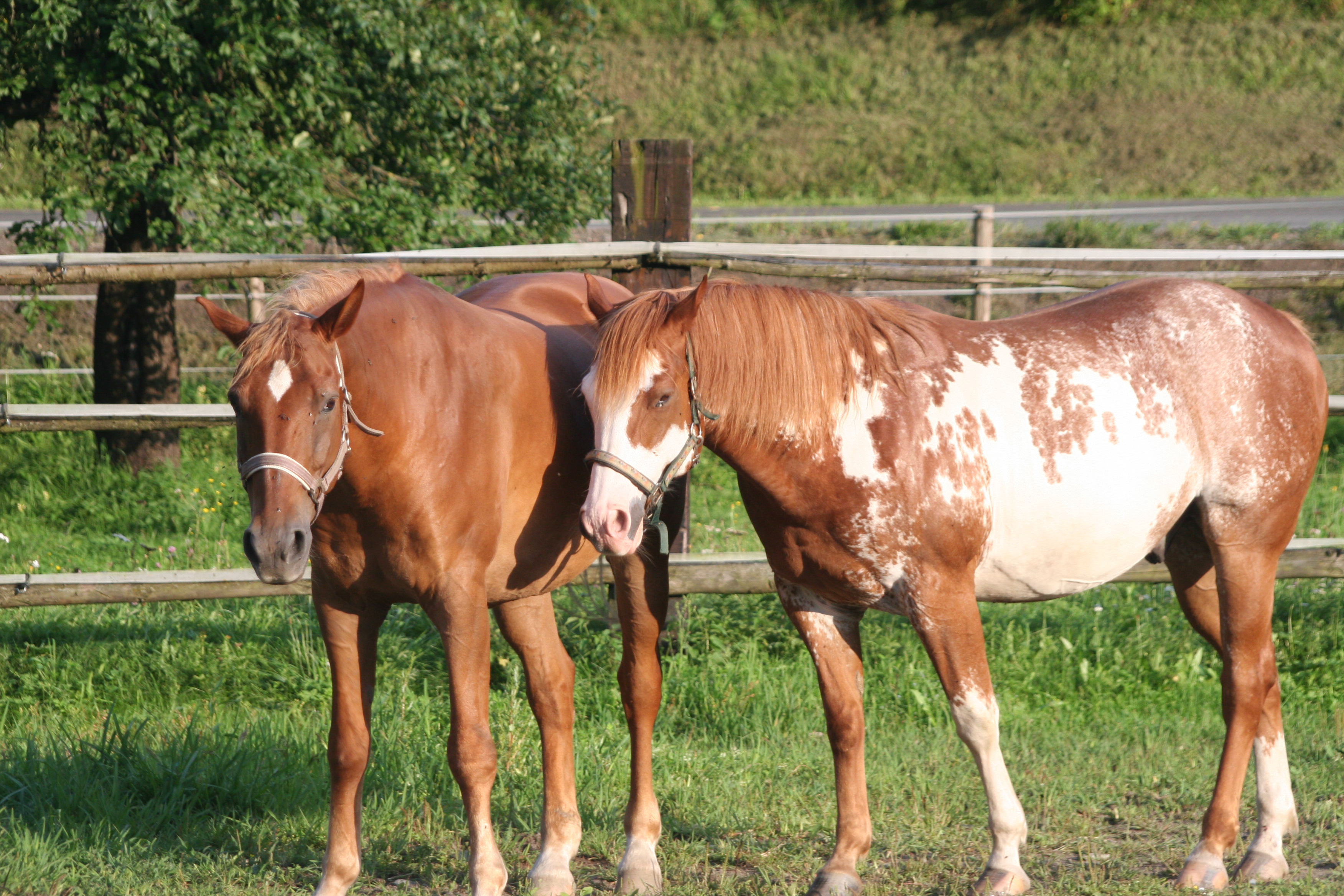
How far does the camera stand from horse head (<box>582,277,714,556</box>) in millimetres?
2580

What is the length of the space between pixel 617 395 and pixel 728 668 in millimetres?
2135

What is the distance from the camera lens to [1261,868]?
3.14 m

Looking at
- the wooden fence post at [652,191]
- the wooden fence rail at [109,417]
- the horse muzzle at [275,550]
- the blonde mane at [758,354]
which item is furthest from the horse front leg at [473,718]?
the wooden fence post at [652,191]

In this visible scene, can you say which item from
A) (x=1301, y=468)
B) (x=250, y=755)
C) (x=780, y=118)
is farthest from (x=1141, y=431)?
(x=780, y=118)

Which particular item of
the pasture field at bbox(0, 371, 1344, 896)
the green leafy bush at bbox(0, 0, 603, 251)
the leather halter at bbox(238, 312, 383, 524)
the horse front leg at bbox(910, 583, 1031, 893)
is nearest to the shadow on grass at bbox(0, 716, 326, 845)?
the pasture field at bbox(0, 371, 1344, 896)

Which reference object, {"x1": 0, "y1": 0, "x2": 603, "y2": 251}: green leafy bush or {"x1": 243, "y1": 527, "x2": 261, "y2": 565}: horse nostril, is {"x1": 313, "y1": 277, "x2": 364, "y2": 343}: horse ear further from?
{"x1": 0, "y1": 0, "x2": 603, "y2": 251}: green leafy bush

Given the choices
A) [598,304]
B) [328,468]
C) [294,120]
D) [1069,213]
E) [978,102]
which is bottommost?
[328,468]

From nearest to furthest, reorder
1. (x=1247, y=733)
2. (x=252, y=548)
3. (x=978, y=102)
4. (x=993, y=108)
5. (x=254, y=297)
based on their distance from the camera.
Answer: (x=252, y=548), (x=1247, y=733), (x=254, y=297), (x=993, y=108), (x=978, y=102)

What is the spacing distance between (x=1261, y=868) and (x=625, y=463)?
2.18 meters

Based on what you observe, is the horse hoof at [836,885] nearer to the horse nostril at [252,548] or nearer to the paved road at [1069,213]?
the horse nostril at [252,548]

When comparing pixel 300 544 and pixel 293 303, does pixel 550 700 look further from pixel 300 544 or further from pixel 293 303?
pixel 293 303

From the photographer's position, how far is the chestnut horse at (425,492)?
2.42 meters

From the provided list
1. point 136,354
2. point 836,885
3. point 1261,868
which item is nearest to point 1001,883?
point 836,885

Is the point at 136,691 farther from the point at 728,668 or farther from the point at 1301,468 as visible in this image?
the point at 1301,468
